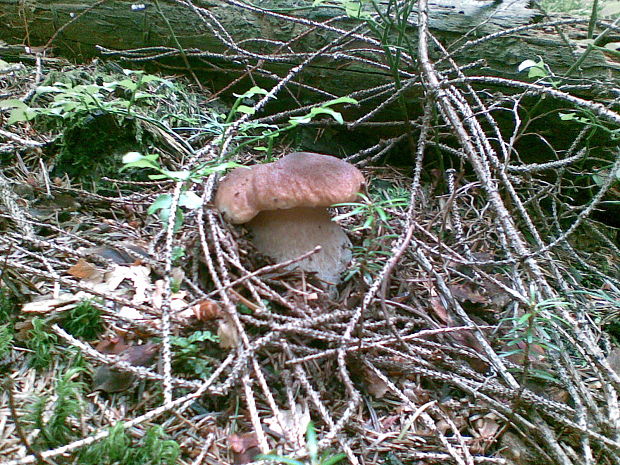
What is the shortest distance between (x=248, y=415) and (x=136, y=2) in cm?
316

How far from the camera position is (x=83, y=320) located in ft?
4.74

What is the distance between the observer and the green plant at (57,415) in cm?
108

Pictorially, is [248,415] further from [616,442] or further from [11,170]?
[11,170]

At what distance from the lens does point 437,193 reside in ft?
9.41

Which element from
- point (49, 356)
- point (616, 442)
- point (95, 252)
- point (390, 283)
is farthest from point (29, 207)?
point (616, 442)

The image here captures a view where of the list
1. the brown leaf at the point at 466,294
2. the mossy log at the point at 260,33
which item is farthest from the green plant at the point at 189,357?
the mossy log at the point at 260,33

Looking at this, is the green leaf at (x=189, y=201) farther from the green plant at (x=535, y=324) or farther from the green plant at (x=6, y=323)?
the green plant at (x=535, y=324)

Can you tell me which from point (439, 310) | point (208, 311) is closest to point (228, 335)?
point (208, 311)

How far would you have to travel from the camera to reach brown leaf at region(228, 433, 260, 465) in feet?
4.02

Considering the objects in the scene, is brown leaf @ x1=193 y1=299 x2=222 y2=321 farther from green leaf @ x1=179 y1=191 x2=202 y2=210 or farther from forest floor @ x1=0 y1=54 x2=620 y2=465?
green leaf @ x1=179 y1=191 x2=202 y2=210

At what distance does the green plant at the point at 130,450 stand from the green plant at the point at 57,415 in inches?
3.9

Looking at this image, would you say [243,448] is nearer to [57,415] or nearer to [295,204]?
[57,415]

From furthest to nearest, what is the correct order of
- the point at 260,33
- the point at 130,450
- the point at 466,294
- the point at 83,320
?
1. the point at 260,33
2. the point at 466,294
3. the point at 83,320
4. the point at 130,450

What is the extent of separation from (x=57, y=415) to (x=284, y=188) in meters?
1.08
